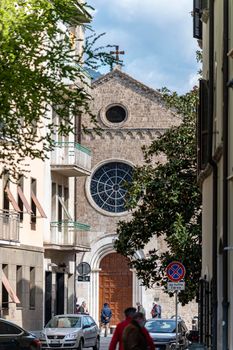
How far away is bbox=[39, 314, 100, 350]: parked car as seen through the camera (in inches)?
1672

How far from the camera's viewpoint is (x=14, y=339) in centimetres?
2997

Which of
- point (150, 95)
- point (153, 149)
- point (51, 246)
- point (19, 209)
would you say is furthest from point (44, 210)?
point (150, 95)

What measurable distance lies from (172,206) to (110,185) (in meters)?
28.1

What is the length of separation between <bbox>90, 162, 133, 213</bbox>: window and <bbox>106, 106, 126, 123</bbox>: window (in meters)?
2.53

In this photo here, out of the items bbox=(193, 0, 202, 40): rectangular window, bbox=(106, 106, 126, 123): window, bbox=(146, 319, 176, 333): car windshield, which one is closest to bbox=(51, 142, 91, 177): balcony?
bbox=(106, 106, 126, 123): window

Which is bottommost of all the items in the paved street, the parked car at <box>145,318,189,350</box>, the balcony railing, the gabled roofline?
the paved street

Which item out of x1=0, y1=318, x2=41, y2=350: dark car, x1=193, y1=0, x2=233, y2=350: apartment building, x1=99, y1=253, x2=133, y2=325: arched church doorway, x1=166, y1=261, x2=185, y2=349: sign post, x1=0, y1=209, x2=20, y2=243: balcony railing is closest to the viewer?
x1=193, y1=0, x2=233, y2=350: apartment building

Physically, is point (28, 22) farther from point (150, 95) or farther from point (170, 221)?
point (150, 95)

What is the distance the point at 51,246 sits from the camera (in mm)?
55094

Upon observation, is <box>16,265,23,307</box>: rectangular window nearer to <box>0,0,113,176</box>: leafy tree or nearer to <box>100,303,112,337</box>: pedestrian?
<box>100,303,112,337</box>: pedestrian

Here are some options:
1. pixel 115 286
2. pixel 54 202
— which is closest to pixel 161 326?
pixel 54 202

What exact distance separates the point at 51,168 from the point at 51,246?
13.1 feet

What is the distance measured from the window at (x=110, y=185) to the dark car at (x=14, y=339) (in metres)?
39.4

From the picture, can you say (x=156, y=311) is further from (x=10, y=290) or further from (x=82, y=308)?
(x=10, y=290)
